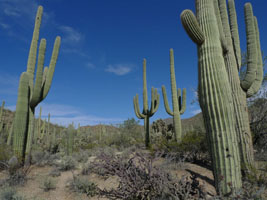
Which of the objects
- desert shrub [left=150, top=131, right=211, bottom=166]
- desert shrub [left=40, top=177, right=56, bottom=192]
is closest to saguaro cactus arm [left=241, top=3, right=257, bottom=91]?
desert shrub [left=150, top=131, right=211, bottom=166]

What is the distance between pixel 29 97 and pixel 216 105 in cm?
715

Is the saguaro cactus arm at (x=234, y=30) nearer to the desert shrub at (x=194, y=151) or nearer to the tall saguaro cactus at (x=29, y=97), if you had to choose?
the desert shrub at (x=194, y=151)

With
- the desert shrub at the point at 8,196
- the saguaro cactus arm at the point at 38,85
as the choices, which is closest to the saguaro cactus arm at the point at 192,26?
the desert shrub at the point at 8,196

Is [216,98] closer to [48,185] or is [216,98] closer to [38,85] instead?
[48,185]

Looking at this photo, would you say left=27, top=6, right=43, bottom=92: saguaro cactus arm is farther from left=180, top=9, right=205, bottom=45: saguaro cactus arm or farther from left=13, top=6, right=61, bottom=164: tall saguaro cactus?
left=180, top=9, right=205, bottom=45: saguaro cactus arm

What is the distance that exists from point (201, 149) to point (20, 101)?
7225mm

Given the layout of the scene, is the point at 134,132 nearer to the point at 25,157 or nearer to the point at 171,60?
the point at 171,60

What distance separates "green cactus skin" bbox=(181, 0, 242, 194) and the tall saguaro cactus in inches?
243

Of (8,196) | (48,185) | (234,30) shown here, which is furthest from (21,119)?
(234,30)

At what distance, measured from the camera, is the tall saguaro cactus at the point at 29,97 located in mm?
6996

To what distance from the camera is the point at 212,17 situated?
13.7ft

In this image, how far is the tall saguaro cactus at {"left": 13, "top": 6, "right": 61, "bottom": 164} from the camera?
23.0 feet

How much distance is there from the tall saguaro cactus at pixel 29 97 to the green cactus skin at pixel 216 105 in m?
6.16

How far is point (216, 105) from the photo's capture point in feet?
11.9
